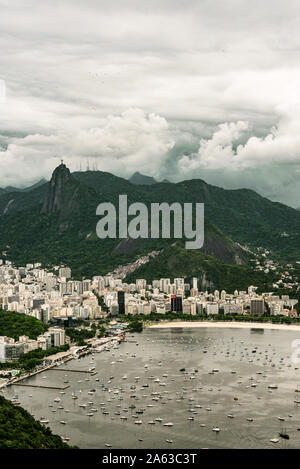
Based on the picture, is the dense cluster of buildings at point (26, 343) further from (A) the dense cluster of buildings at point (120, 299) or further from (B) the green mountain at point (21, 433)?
(B) the green mountain at point (21, 433)

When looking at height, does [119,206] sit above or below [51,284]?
above

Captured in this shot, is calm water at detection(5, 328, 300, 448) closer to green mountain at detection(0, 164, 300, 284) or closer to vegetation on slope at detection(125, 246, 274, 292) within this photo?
vegetation on slope at detection(125, 246, 274, 292)

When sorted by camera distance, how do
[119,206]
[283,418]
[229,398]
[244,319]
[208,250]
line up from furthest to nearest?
[119,206], [208,250], [244,319], [229,398], [283,418]

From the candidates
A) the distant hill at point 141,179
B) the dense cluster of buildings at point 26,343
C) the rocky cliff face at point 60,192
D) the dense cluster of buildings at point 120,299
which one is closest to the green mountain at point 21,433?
the dense cluster of buildings at point 26,343

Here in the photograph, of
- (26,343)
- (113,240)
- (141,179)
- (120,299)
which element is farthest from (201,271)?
(141,179)

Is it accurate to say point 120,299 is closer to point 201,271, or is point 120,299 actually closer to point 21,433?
point 201,271

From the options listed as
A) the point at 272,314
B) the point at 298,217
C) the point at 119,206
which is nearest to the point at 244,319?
the point at 272,314

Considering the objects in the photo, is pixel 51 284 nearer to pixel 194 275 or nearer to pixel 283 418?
pixel 194 275
